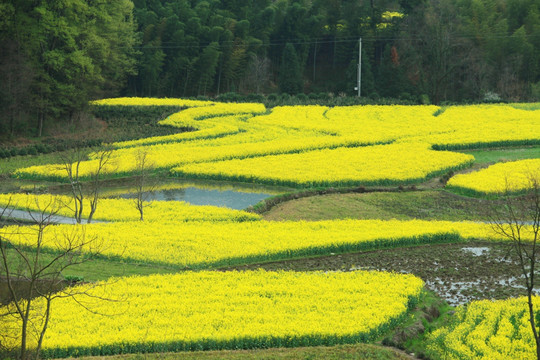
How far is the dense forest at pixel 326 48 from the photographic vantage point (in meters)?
73.5

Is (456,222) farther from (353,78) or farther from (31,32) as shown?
(353,78)

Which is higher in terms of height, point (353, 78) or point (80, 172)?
point (353, 78)

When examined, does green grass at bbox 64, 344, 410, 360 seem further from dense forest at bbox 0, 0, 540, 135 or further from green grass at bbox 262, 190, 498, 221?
dense forest at bbox 0, 0, 540, 135

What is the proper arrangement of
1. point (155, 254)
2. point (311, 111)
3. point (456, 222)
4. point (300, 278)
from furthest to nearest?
point (311, 111) → point (456, 222) → point (155, 254) → point (300, 278)

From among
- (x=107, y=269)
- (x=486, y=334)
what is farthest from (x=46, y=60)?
(x=486, y=334)

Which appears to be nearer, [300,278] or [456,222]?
[300,278]

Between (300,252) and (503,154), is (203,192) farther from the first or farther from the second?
(503,154)

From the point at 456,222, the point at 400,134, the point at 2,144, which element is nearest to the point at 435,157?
the point at 400,134

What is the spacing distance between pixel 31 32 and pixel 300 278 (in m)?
36.0

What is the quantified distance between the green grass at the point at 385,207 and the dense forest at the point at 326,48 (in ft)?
112

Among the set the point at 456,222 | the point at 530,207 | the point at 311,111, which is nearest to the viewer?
the point at 456,222

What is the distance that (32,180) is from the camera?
37219 mm

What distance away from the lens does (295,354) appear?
48.9 ft

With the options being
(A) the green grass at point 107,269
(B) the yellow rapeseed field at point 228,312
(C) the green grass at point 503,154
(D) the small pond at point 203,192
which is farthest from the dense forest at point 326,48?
(B) the yellow rapeseed field at point 228,312
